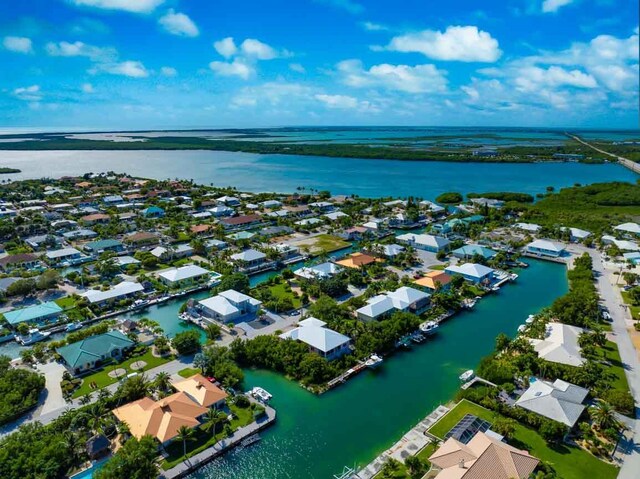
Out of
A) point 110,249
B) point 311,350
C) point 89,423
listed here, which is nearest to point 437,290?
point 311,350

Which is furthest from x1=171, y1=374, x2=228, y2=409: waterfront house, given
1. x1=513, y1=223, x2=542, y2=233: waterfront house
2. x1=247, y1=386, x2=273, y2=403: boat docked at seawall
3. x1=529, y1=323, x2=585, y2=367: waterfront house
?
x1=513, y1=223, x2=542, y2=233: waterfront house

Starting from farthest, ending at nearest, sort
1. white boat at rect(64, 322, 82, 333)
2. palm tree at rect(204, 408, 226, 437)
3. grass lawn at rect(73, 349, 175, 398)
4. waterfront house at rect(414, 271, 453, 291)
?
waterfront house at rect(414, 271, 453, 291) → white boat at rect(64, 322, 82, 333) → grass lawn at rect(73, 349, 175, 398) → palm tree at rect(204, 408, 226, 437)

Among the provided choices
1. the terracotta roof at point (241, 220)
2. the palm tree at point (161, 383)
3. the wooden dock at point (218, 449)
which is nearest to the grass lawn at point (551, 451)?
the wooden dock at point (218, 449)

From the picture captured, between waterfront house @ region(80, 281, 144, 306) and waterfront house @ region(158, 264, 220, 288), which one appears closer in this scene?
waterfront house @ region(80, 281, 144, 306)

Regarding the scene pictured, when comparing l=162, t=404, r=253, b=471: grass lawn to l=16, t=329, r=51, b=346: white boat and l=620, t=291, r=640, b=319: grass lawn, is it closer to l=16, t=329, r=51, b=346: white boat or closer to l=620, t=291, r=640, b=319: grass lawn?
l=16, t=329, r=51, b=346: white boat

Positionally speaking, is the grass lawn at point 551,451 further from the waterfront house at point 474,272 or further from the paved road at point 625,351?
the waterfront house at point 474,272
